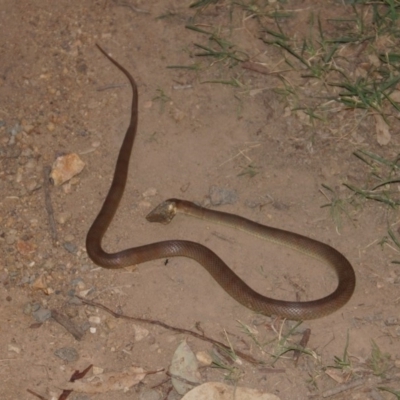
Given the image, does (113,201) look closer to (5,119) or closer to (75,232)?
(75,232)

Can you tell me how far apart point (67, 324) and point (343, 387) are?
6.29 feet

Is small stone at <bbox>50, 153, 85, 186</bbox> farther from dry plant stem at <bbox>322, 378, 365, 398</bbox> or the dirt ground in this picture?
dry plant stem at <bbox>322, 378, 365, 398</bbox>

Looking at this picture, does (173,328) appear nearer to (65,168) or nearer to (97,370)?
(97,370)

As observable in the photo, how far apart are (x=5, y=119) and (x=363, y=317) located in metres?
3.47

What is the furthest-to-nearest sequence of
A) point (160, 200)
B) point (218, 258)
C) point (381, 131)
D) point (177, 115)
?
point (177, 115), point (381, 131), point (160, 200), point (218, 258)

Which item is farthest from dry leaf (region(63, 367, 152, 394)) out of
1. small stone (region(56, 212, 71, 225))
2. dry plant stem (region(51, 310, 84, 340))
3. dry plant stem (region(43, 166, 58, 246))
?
small stone (region(56, 212, 71, 225))

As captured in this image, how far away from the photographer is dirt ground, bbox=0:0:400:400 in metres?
5.42

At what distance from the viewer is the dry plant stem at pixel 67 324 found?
554cm

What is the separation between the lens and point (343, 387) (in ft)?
17.1

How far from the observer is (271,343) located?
216 inches

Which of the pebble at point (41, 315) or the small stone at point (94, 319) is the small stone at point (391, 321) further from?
the pebble at point (41, 315)

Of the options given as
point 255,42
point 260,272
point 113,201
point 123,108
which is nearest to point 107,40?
point 123,108

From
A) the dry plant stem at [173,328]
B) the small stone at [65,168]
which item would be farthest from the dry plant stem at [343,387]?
the small stone at [65,168]

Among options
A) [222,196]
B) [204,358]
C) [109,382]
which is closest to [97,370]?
[109,382]
